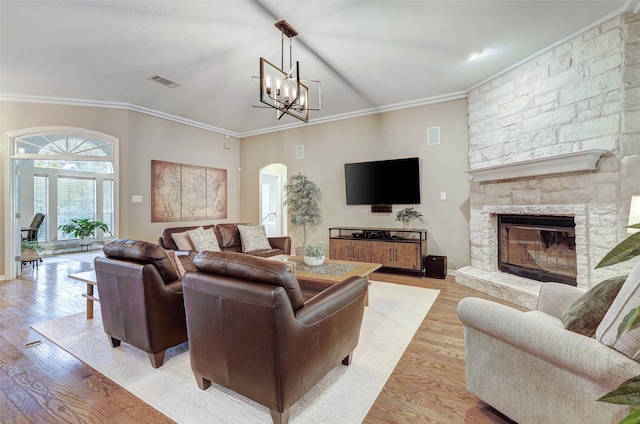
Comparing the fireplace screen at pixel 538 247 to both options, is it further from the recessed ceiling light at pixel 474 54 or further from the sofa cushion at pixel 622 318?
the sofa cushion at pixel 622 318

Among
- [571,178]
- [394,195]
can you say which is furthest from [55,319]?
[571,178]

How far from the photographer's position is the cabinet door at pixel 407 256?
15.4 feet

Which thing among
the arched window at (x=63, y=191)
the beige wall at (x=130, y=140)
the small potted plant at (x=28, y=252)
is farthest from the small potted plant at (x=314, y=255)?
the small potted plant at (x=28, y=252)

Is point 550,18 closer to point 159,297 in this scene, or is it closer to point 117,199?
point 159,297

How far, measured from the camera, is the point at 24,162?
24.5 ft

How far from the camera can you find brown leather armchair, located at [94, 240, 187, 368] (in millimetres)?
2061

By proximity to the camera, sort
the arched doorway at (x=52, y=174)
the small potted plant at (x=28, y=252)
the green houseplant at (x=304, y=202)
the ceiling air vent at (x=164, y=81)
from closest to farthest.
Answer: the ceiling air vent at (x=164, y=81), the arched doorway at (x=52, y=174), the small potted plant at (x=28, y=252), the green houseplant at (x=304, y=202)

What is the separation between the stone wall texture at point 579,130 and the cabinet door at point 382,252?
4.56 ft

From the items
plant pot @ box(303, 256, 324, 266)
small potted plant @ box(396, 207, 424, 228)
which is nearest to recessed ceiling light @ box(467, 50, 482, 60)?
small potted plant @ box(396, 207, 424, 228)

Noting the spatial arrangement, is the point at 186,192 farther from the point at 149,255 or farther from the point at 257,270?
the point at 257,270

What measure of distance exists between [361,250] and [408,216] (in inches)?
39.8

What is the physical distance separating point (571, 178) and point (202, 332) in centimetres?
399

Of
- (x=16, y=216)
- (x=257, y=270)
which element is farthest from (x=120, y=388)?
(x=16, y=216)

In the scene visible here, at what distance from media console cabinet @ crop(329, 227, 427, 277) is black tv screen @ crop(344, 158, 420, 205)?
1.86 feet
